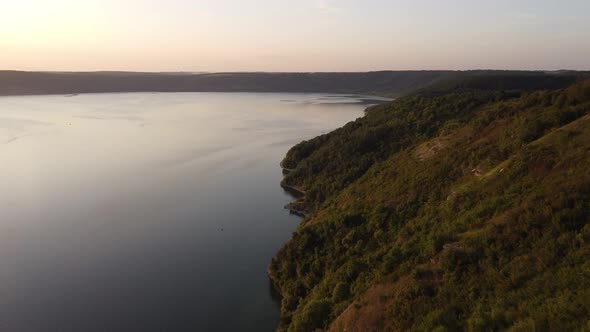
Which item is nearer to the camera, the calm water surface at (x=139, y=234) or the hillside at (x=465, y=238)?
the hillside at (x=465, y=238)

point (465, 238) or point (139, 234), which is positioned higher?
point (465, 238)

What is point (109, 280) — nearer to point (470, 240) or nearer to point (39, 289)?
point (39, 289)

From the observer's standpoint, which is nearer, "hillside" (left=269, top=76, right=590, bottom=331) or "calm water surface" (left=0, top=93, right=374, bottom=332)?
"hillside" (left=269, top=76, right=590, bottom=331)

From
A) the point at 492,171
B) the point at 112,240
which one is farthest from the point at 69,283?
the point at 492,171

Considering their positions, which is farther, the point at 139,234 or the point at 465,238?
the point at 139,234

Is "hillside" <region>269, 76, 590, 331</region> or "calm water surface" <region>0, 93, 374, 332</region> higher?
"hillside" <region>269, 76, 590, 331</region>
